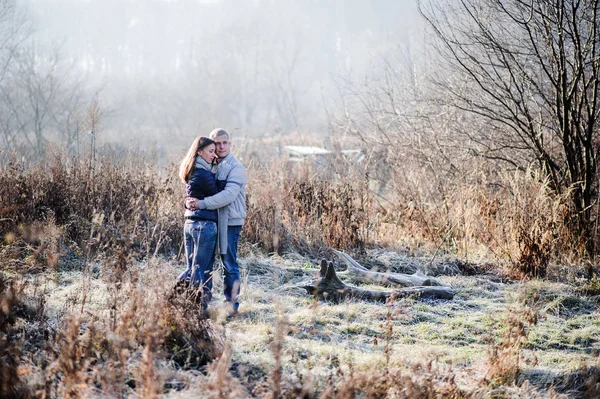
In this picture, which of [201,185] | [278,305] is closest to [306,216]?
[201,185]

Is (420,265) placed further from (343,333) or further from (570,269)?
(343,333)

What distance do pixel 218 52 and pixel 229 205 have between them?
185ft

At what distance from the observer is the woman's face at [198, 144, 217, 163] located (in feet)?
15.4

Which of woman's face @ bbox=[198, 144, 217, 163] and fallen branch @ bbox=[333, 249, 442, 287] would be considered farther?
fallen branch @ bbox=[333, 249, 442, 287]

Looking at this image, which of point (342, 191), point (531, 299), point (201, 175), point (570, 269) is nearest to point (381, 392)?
point (201, 175)

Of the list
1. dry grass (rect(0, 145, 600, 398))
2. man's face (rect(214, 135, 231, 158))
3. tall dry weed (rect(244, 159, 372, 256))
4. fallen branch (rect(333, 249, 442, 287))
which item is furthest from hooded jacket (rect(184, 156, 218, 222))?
tall dry weed (rect(244, 159, 372, 256))

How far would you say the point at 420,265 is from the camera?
7.34 meters

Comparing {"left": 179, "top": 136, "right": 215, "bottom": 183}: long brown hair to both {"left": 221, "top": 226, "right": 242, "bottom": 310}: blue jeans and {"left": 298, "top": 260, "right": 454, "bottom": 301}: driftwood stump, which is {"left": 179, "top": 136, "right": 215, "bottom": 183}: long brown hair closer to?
{"left": 221, "top": 226, "right": 242, "bottom": 310}: blue jeans

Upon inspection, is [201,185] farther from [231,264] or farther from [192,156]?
[231,264]

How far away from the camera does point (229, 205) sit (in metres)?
4.86

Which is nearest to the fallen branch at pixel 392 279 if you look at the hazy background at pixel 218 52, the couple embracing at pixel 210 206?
the couple embracing at pixel 210 206

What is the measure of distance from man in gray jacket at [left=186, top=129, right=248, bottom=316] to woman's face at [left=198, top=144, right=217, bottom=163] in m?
0.12

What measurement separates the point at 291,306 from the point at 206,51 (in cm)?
5507

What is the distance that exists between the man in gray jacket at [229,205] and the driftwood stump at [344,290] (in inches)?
43.4
